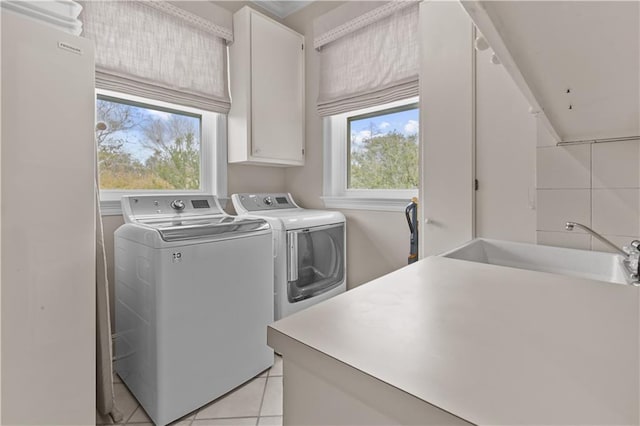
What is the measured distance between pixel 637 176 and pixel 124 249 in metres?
2.38

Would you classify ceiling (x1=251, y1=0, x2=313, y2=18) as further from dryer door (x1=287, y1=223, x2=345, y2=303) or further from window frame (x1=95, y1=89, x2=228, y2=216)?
dryer door (x1=287, y1=223, x2=345, y2=303)

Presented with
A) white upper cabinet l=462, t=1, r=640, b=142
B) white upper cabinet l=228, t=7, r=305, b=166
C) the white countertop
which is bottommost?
the white countertop

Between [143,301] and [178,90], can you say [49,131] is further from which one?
[178,90]

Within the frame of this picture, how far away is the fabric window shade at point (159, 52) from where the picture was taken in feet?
6.16

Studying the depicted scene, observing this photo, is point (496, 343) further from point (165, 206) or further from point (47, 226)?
point (165, 206)

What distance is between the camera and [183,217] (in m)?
2.02

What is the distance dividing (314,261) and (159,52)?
70.7 inches

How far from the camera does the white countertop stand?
338 mm

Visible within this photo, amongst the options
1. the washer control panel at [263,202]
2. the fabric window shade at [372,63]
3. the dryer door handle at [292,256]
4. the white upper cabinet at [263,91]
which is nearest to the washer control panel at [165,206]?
the washer control panel at [263,202]

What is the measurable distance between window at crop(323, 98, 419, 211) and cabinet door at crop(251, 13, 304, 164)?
0.31 m

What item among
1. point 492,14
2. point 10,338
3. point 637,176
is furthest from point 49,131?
point 637,176

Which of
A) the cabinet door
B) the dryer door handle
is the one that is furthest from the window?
the dryer door handle

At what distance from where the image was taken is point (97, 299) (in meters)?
1.47

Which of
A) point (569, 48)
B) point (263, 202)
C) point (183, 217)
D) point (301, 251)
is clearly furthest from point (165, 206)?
point (569, 48)
